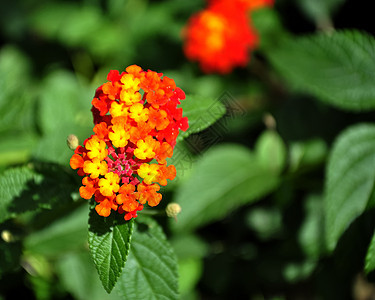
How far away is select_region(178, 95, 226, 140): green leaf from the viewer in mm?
1446

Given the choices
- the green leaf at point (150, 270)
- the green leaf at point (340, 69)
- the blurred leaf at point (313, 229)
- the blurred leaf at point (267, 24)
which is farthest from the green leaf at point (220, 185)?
the blurred leaf at point (267, 24)

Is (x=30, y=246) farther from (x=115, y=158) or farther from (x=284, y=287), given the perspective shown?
(x=284, y=287)

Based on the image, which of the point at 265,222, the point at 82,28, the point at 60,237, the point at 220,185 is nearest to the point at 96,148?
the point at 60,237

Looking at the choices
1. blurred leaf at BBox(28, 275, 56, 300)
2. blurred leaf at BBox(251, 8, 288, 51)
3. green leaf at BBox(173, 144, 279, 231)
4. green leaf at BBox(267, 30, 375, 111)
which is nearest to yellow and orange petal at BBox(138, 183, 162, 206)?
green leaf at BBox(173, 144, 279, 231)

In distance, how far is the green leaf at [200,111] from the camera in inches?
56.9

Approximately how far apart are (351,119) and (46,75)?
7.35 ft

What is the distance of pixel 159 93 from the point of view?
1312 millimetres

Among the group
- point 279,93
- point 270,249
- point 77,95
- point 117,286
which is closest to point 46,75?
point 77,95

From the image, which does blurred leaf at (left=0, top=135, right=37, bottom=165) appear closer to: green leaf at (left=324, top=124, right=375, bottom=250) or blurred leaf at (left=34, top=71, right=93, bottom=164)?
blurred leaf at (left=34, top=71, right=93, bottom=164)

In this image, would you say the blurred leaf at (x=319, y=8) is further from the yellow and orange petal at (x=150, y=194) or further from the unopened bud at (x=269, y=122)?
the yellow and orange petal at (x=150, y=194)

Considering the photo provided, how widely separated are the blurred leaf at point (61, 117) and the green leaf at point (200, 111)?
636mm

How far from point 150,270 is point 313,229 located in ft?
3.36

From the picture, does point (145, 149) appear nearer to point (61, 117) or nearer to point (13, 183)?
point (13, 183)

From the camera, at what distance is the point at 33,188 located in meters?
1.55
